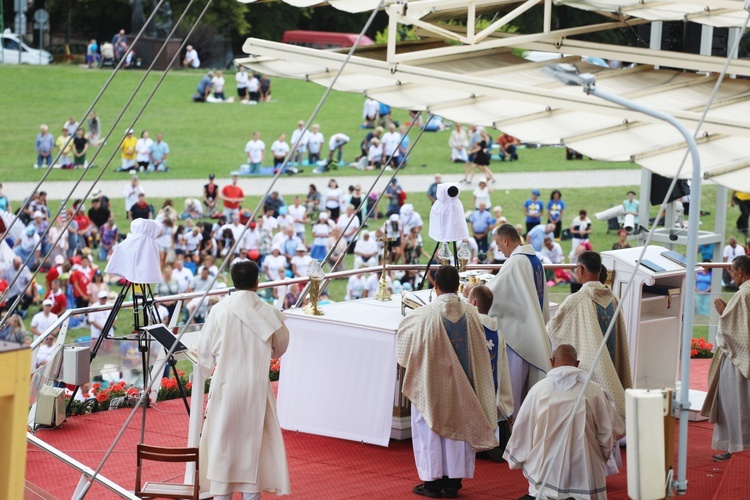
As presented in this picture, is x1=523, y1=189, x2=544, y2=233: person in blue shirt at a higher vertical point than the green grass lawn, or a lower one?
lower

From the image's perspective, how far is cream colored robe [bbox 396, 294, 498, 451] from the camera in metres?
8.96

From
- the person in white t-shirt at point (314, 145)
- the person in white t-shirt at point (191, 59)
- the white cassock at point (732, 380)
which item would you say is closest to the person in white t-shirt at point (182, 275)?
the white cassock at point (732, 380)

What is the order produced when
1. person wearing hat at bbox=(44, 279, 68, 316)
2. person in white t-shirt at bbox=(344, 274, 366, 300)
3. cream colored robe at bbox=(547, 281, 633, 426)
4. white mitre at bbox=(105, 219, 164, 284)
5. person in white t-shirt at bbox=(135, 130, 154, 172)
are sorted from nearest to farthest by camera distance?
cream colored robe at bbox=(547, 281, 633, 426) < white mitre at bbox=(105, 219, 164, 284) < person wearing hat at bbox=(44, 279, 68, 316) < person in white t-shirt at bbox=(344, 274, 366, 300) < person in white t-shirt at bbox=(135, 130, 154, 172)

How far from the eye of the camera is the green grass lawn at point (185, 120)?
37.0 metres

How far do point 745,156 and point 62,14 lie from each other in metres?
44.0

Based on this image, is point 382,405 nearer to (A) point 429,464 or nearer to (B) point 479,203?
(A) point 429,464

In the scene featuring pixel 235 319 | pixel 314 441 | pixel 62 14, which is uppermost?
pixel 62 14

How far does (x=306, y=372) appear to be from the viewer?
33.9 ft

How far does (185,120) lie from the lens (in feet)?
139

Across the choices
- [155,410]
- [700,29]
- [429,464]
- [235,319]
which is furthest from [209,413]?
[700,29]

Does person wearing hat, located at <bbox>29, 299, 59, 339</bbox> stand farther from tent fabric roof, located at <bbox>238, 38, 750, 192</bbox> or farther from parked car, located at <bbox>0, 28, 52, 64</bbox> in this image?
parked car, located at <bbox>0, 28, 52, 64</bbox>

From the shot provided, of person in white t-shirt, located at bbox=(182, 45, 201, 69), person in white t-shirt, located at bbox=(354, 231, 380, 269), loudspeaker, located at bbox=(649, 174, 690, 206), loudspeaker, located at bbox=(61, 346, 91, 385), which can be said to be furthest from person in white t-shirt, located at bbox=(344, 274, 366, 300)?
person in white t-shirt, located at bbox=(182, 45, 201, 69)

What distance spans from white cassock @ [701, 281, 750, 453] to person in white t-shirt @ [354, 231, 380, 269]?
14904 millimetres

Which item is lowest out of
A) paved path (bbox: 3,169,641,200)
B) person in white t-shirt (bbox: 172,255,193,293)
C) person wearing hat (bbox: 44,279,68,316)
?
person wearing hat (bbox: 44,279,68,316)
